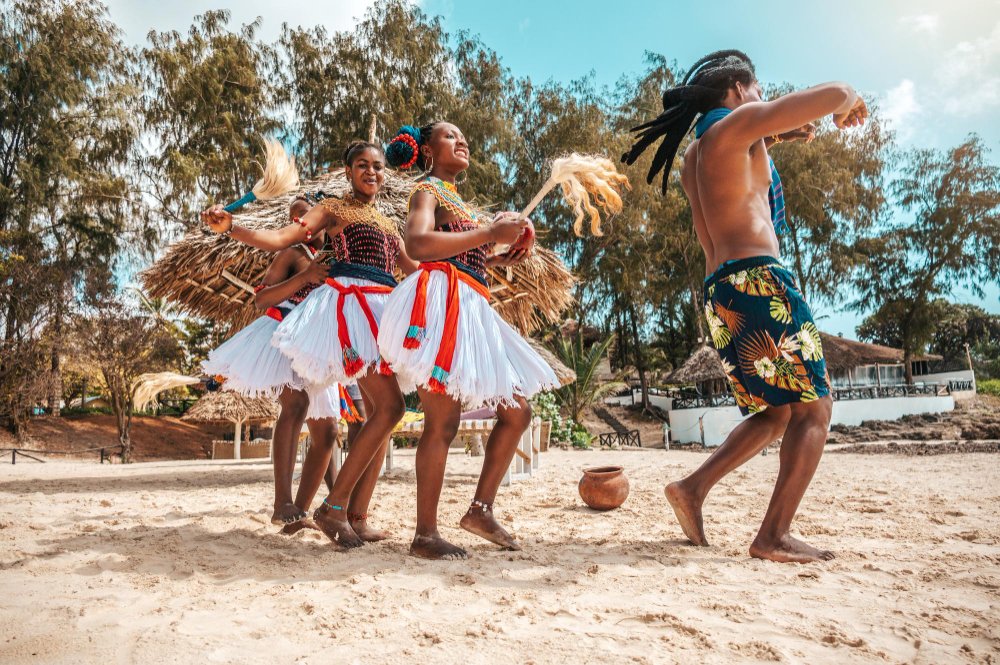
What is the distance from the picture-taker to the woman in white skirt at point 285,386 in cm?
326

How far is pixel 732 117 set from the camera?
8.56 ft

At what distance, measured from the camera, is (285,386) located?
343 cm

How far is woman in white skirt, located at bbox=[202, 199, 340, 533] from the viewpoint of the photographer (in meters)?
3.26

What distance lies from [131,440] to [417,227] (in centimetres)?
2173

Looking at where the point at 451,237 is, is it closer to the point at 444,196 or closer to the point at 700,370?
the point at 444,196

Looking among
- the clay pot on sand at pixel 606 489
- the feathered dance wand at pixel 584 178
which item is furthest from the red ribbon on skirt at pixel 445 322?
the clay pot on sand at pixel 606 489

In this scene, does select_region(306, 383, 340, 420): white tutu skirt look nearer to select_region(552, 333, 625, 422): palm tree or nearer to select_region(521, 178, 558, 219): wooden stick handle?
select_region(521, 178, 558, 219): wooden stick handle

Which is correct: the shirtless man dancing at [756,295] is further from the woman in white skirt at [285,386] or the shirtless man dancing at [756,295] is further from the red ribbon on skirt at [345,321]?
the woman in white skirt at [285,386]

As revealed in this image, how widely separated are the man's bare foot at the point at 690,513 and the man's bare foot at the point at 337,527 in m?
1.36

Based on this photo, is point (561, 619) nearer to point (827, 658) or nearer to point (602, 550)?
point (827, 658)

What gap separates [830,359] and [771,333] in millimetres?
24650

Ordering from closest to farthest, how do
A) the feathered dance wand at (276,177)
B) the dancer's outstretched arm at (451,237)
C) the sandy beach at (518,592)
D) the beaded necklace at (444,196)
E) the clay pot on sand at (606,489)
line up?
the sandy beach at (518,592), the dancer's outstretched arm at (451,237), the beaded necklace at (444,196), the feathered dance wand at (276,177), the clay pot on sand at (606,489)

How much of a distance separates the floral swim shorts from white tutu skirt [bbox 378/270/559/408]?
2.57ft

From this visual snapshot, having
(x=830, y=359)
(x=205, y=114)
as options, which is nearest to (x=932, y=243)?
(x=830, y=359)
